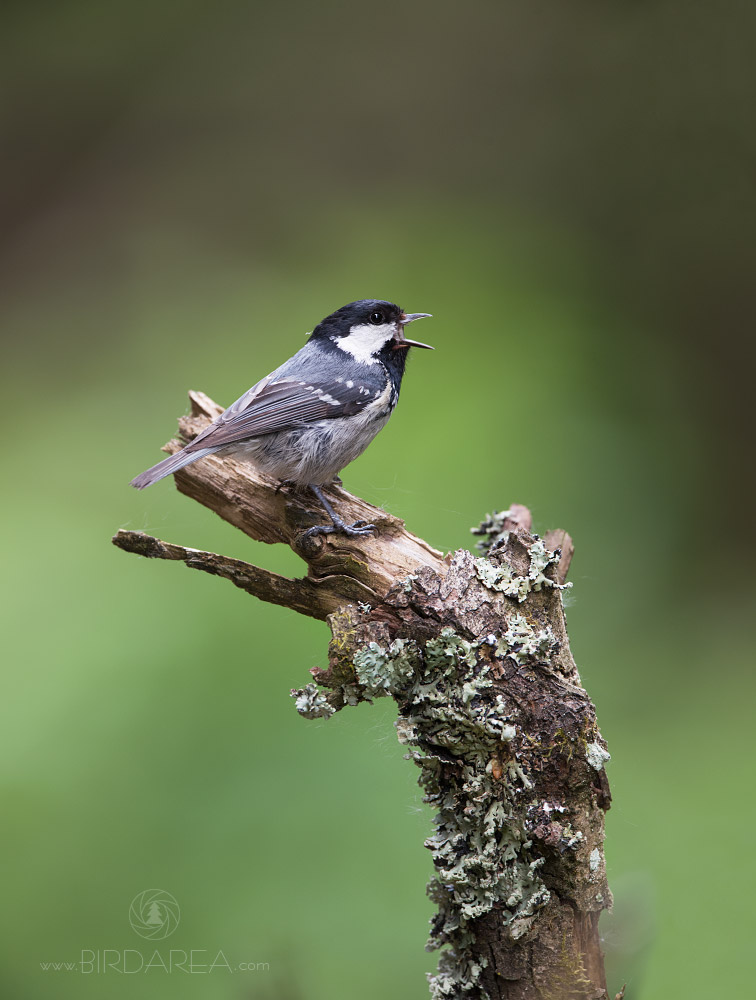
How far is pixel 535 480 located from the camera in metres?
2.47

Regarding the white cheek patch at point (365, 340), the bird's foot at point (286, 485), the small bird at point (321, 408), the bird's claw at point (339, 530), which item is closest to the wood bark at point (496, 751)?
the bird's claw at point (339, 530)

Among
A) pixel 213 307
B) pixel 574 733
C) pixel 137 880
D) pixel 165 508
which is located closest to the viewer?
pixel 574 733

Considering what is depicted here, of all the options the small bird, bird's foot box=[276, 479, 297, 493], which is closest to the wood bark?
the small bird

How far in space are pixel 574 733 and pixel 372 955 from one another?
918mm

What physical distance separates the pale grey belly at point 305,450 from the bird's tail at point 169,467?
8cm

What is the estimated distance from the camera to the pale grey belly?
1614mm

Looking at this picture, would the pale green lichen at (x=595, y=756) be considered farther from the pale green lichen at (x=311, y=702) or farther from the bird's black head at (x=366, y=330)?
the bird's black head at (x=366, y=330)

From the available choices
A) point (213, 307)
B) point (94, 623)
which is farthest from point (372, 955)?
point (213, 307)

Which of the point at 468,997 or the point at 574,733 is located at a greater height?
the point at 574,733

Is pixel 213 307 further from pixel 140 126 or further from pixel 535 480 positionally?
pixel 535 480

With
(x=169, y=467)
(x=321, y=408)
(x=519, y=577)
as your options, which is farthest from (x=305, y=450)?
(x=519, y=577)

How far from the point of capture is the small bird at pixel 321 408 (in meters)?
1.60

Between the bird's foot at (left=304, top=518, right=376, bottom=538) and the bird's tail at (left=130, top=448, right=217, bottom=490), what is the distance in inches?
11.4

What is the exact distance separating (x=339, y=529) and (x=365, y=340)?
571 mm
